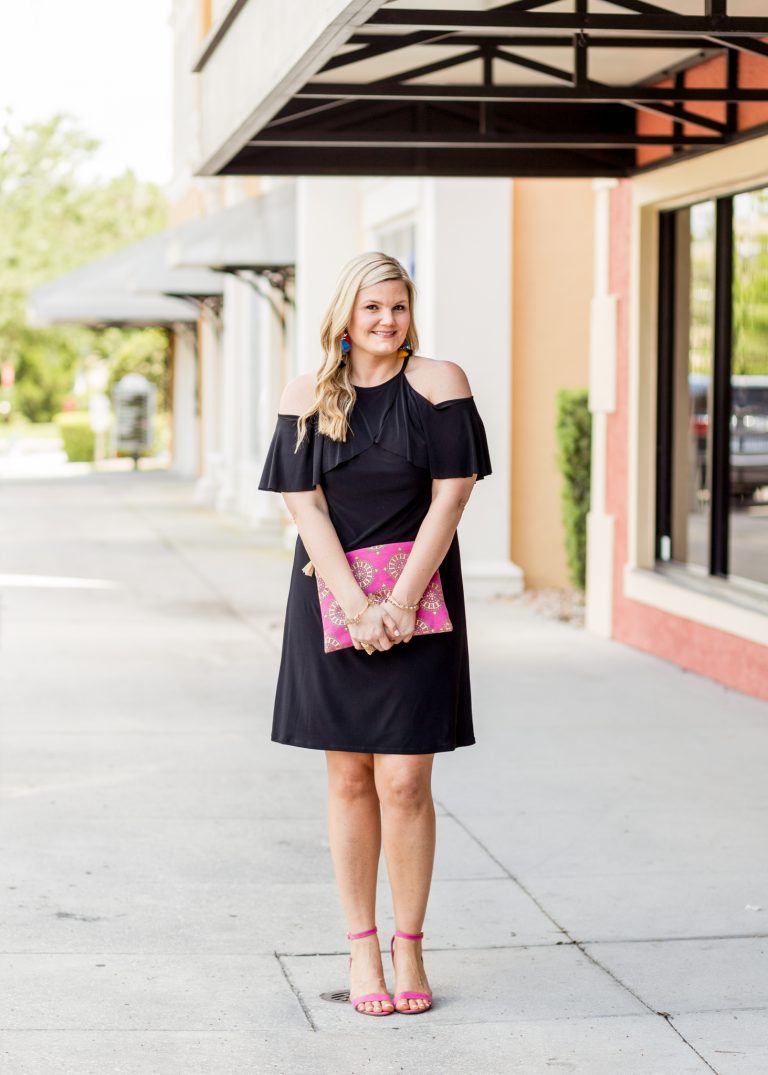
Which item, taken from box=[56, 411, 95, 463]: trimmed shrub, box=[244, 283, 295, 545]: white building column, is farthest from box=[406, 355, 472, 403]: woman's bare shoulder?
box=[56, 411, 95, 463]: trimmed shrub

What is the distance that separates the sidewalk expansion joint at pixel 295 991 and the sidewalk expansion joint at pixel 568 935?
860 millimetres

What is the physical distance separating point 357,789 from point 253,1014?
630 mm

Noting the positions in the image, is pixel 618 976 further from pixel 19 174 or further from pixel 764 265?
pixel 19 174

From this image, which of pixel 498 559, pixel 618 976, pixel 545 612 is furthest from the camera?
pixel 498 559

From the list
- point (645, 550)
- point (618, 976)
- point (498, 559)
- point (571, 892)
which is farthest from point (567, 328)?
point (618, 976)

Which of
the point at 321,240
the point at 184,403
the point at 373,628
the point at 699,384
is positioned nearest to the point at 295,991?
the point at 373,628

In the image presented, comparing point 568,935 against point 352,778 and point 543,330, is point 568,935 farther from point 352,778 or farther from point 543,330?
point 543,330

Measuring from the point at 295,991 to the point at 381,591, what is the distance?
1.13 m

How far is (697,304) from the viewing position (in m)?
10.2

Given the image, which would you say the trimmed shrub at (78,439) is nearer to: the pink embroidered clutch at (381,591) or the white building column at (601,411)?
the white building column at (601,411)

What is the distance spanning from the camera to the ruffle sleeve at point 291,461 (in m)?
4.42

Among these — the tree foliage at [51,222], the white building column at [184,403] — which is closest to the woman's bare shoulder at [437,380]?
the white building column at [184,403]

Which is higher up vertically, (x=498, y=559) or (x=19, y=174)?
(x=19, y=174)

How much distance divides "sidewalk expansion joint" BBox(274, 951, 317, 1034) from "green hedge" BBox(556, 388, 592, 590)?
7.78m
